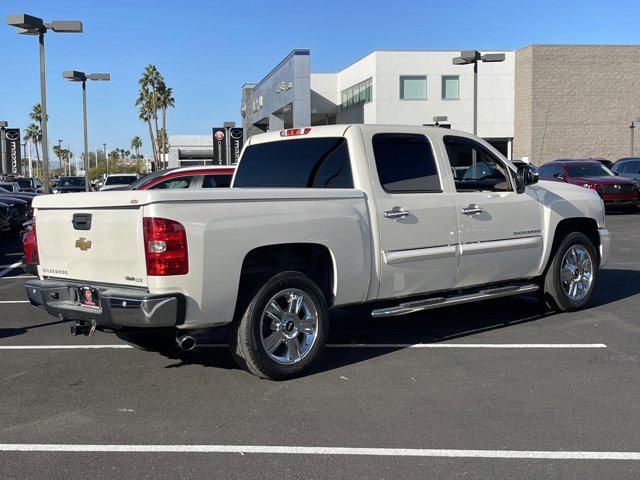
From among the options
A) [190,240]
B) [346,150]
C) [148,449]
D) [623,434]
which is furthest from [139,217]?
[623,434]

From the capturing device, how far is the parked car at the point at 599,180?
→ 22.0 meters

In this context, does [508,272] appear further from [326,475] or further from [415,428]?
[326,475]

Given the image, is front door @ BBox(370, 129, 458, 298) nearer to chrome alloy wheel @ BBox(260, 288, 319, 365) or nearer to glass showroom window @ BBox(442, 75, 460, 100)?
chrome alloy wheel @ BBox(260, 288, 319, 365)

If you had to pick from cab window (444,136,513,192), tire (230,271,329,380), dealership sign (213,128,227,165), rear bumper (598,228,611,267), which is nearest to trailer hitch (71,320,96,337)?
tire (230,271,329,380)

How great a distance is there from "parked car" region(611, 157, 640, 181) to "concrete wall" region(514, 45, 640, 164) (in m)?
18.5

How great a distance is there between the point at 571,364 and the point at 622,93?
42.7 m

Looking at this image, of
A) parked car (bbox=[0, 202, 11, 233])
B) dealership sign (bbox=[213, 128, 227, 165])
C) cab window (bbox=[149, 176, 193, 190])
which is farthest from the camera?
dealership sign (bbox=[213, 128, 227, 165])

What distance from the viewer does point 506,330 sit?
7312mm

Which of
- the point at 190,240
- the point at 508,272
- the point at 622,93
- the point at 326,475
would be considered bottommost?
the point at 326,475

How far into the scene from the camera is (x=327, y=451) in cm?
420

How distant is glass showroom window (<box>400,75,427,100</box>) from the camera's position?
43.9 meters

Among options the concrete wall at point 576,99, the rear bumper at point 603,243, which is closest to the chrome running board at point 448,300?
the rear bumper at point 603,243

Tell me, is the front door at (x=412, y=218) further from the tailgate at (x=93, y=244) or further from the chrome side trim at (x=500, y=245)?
the tailgate at (x=93, y=244)

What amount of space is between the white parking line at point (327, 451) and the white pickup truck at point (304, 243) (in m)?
0.95
